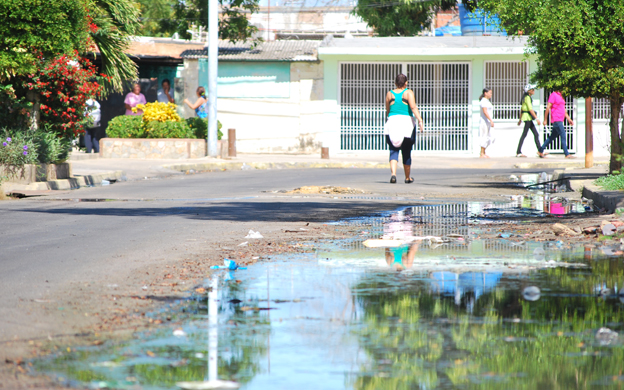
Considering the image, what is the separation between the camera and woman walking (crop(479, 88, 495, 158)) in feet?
76.7

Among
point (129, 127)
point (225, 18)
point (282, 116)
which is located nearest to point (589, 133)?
point (129, 127)

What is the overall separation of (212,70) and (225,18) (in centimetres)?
667

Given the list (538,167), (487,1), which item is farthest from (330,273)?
(538,167)

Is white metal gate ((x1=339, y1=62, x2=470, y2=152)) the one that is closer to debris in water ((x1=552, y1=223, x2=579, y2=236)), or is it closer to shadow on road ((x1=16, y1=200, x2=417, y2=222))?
shadow on road ((x1=16, y1=200, x2=417, y2=222))

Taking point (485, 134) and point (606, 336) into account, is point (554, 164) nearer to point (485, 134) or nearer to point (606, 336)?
point (485, 134)

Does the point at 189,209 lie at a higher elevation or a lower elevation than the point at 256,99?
lower

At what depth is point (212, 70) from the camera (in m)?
20.6

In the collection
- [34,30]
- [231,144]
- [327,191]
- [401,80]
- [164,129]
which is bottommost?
[327,191]

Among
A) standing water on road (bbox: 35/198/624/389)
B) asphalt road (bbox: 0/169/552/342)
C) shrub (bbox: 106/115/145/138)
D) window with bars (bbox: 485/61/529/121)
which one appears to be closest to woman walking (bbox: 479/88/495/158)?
window with bars (bbox: 485/61/529/121)

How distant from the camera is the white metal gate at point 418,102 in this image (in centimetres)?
2578

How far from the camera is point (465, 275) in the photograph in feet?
17.3

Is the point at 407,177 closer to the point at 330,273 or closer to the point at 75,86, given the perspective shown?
the point at 75,86

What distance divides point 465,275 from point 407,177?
9184mm

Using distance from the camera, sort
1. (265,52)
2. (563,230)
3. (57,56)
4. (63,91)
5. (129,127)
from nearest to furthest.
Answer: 1. (563,230)
2. (57,56)
3. (63,91)
4. (129,127)
5. (265,52)
